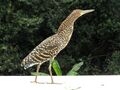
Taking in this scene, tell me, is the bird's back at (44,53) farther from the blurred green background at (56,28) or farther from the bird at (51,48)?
the blurred green background at (56,28)

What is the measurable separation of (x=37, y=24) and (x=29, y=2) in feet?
1.28

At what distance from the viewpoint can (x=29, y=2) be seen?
8844mm

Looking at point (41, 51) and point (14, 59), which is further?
point (14, 59)

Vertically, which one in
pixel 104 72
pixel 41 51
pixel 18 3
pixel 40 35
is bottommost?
pixel 104 72
